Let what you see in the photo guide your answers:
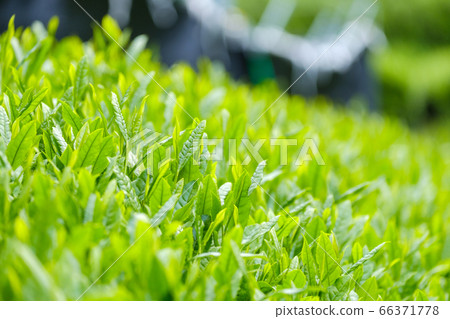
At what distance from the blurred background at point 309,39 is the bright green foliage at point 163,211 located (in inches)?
124

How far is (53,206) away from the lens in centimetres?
92

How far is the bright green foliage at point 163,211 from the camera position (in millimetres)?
931

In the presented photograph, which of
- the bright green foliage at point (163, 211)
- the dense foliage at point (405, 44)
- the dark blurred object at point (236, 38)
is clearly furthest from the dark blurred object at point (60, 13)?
the dense foliage at point (405, 44)

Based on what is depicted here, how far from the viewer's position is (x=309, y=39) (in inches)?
346

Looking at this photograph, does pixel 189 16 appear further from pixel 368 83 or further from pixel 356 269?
pixel 356 269

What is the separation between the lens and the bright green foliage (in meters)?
0.93

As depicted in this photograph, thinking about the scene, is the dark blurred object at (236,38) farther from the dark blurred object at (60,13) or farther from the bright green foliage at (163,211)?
the bright green foliage at (163,211)

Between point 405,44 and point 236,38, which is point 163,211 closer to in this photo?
point 236,38

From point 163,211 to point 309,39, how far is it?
322 inches

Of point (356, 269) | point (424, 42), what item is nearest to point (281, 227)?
point (356, 269)

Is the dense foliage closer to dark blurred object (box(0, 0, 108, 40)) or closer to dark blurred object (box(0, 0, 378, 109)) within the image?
dark blurred object (box(0, 0, 378, 109))

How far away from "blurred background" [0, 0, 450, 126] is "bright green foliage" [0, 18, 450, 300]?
3153 mm
